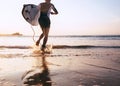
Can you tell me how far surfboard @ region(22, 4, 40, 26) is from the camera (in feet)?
38.7

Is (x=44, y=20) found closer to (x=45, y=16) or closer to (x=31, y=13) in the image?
(x=45, y=16)

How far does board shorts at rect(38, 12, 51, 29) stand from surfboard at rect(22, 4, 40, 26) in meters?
0.21

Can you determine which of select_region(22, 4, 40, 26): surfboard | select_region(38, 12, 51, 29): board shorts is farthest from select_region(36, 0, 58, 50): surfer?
select_region(22, 4, 40, 26): surfboard

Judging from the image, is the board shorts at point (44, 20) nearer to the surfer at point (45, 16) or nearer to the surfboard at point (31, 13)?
the surfer at point (45, 16)

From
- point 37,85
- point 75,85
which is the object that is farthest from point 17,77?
point 75,85

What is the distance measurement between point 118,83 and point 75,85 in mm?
819

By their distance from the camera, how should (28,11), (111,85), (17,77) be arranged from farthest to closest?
(28,11)
(17,77)
(111,85)

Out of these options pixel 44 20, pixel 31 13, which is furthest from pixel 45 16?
pixel 31 13

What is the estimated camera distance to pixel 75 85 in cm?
452

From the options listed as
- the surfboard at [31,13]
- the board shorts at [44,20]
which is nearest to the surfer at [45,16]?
the board shorts at [44,20]

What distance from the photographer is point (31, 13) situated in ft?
38.8

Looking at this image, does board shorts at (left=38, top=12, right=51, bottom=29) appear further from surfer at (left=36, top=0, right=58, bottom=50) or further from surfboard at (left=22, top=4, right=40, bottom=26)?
surfboard at (left=22, top=4, right=40, bottom=26)

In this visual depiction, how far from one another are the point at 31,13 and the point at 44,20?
714 mm

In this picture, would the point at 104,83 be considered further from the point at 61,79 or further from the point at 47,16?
the point at 47,16
